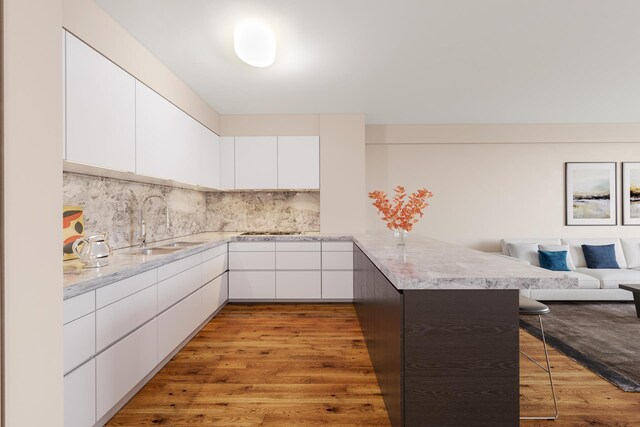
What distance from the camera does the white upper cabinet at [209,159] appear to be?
3.98m

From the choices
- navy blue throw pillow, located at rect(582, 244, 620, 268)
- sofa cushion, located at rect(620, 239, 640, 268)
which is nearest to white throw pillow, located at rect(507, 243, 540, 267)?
navy blue throw pillow, located at rect(582, 244, 620, 268)

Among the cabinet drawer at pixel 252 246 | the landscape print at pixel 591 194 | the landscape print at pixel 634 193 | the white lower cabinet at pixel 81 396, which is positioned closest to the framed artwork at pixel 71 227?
the white lower cabinet at pixel 81 396

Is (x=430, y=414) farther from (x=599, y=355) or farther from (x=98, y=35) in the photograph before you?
(x=98, y=35)

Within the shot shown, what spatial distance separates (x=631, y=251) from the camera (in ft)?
15.9

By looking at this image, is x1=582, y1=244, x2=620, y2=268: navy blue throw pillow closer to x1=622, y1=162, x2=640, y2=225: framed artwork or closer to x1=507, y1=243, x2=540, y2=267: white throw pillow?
x1=507, y1=243, x2=540, y2=267: white throw pillow

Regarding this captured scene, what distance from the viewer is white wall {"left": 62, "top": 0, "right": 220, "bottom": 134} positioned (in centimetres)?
198

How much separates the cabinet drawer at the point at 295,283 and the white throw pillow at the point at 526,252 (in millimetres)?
2954

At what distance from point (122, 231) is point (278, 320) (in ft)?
5.93

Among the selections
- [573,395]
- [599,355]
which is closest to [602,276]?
[599,355]

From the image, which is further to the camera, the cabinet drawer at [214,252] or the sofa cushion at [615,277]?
the sofa cushion at [615,277]

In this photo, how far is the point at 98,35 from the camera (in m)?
2.14

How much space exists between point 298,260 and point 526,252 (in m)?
3.35

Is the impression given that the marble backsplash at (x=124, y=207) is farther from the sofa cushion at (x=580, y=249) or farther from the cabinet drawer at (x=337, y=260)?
the sofa cushion at (x=580, y=249)

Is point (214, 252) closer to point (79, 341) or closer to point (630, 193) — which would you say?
point (79, 341)
